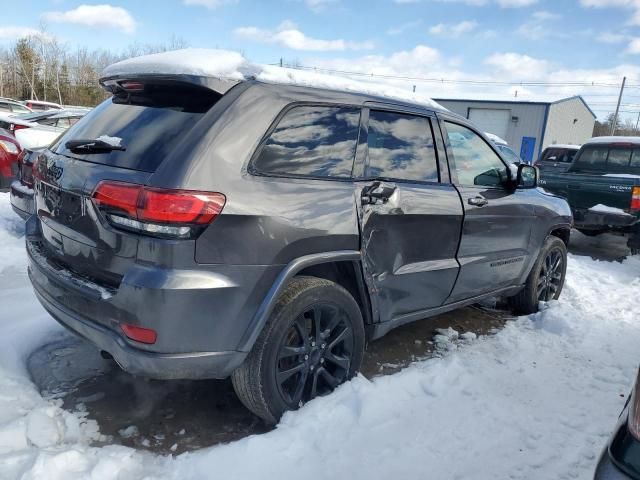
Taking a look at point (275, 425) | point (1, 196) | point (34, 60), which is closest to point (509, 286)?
point (275, 425)

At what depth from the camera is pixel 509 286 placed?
440 cm

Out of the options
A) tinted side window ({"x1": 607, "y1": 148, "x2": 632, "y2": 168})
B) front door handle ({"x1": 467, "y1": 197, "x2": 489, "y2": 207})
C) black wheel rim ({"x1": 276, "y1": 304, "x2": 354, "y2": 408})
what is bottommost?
black wheel rim ({"x1": 276, "y1": 304, "x2": 354, "y2": 408})

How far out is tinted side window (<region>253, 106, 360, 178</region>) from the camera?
2527 millimetres

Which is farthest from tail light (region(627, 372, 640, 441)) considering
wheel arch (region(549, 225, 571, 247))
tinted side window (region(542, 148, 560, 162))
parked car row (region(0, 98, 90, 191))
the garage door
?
the garage door

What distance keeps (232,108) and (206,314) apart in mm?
980

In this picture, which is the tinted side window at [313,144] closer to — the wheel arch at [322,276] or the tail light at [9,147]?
the wheel arch at [322,276]

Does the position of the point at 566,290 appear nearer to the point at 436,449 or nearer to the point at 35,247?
the point at 436,449

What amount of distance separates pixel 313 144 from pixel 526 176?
2.40m

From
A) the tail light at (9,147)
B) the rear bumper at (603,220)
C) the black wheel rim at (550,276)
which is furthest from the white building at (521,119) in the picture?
the tail light at (9,147)

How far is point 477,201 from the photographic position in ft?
12.1

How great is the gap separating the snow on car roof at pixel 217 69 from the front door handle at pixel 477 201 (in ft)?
4.21

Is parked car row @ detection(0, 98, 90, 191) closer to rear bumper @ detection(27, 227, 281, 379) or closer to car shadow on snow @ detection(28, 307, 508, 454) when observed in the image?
car shadow on snow @ detection(28, 307, 508, 454)

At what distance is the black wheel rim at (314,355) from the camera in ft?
8.81

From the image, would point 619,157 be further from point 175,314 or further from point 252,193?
point 175,314
